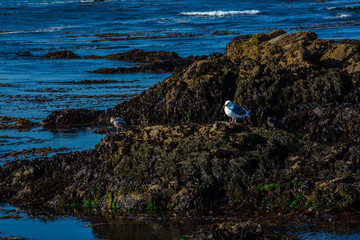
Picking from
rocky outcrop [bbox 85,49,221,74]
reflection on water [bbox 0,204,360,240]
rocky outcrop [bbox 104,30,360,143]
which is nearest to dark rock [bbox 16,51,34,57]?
rocky outcrop [bbox 85,49,221,74]

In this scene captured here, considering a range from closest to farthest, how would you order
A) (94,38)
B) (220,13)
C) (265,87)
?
(265,87)
(94,38)
(220,13)

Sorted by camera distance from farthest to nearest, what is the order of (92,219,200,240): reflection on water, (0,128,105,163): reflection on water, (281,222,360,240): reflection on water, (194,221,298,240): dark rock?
1. (0,128,105,163): reflection on water
2. (92,219,200,240): reflection on water
3. (281,222,360,240): reflection on water
4. (194,221,298,240): dark rock

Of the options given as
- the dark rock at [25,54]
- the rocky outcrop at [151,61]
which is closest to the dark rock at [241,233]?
the rocky outcrop at [151,61]

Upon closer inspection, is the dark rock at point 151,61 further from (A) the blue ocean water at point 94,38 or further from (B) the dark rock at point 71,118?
(B) the dark rock at point 71,118

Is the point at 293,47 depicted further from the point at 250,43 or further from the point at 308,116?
the point at 308,116

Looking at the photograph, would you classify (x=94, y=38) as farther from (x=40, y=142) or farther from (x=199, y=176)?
(x=199, y=176)

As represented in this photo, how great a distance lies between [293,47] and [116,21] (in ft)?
107

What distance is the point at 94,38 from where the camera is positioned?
29875mm

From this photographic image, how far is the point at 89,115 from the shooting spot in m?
9.93

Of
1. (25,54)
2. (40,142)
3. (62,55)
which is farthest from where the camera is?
(25,54)

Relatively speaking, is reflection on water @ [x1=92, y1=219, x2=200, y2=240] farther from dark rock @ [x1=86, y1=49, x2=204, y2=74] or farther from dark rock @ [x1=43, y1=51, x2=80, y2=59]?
dark rock @ [x1=43, y1=51, x2=80, y2=59]

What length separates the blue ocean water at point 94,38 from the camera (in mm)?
11398

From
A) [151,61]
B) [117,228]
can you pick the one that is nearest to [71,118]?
[117,228]

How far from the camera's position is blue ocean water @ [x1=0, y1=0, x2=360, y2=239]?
11.4 m
